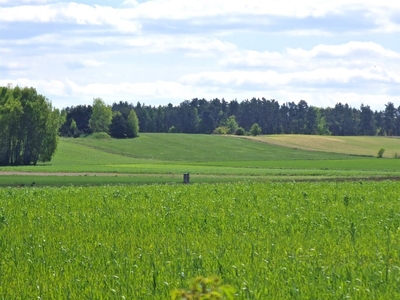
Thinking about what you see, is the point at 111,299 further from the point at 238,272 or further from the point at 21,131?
the point at 21,131

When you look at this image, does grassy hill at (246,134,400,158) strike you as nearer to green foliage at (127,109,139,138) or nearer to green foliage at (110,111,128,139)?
green foliage at (127,109,139,138)

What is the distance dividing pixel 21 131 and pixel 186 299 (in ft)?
331

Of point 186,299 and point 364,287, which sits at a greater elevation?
point 186,299

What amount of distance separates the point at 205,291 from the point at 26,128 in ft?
331

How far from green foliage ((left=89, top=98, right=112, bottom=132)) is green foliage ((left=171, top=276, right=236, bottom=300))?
177876 millimetres

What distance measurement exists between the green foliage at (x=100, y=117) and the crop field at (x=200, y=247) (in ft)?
521

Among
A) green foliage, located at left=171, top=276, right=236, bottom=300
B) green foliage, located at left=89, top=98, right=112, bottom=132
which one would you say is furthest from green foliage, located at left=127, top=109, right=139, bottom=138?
green foliage, located at left=171, top=276, right=236, bottom=300

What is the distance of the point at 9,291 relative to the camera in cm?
1225

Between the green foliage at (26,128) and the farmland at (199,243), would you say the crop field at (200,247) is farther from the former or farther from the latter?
the green foliage at (26,128)

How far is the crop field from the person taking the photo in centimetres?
1190

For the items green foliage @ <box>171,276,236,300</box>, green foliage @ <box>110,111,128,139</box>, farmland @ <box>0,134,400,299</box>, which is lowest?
farmland @ <box>0,134,400,299</box>

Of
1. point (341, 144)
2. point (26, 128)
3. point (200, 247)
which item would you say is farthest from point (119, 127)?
point (200, 247)

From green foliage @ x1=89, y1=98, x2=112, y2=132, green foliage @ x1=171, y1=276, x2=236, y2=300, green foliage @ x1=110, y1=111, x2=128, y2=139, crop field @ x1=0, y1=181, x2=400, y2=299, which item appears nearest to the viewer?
green foliage @ x1=171, y1=276, x2=236, y2=300

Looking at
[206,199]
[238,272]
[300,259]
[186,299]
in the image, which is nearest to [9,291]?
[238,272]
